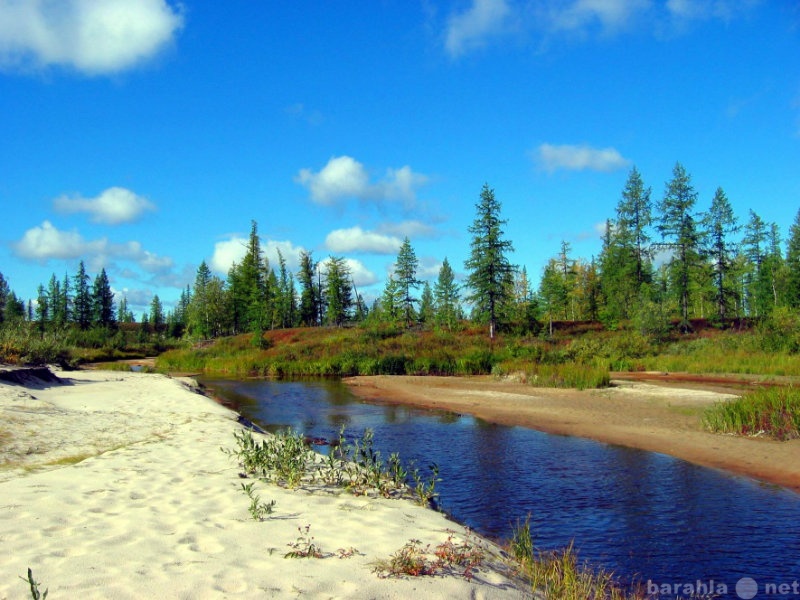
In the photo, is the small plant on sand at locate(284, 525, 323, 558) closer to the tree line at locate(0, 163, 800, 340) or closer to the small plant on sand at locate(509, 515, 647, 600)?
the small plant on sand at locate(509, 515, 647, 600)

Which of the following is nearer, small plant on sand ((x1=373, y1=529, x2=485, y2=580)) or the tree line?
small plant on sand ((x1=373, y1=529, x2=485, y2=580))

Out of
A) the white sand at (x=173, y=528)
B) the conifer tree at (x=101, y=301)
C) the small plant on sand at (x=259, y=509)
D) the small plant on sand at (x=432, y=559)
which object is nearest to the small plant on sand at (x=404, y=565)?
the small plant on sand at (x=432, y=559)

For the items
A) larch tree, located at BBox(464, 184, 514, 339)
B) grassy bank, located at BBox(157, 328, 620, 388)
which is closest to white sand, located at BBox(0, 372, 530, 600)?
grassy bank, located at BBox(157, 328, 620, 388)

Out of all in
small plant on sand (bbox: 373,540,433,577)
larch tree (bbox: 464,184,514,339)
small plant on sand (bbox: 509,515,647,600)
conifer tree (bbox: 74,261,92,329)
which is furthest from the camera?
conifer tree (bbox: 74,261,92,329)

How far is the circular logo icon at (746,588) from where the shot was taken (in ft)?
20.6

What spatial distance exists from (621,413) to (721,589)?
43.4 feet

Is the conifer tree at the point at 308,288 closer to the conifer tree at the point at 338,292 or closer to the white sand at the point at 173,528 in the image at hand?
the conifer tree at the point at 338,292

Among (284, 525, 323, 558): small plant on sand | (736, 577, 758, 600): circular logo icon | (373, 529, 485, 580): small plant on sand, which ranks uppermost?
(284, 525, 323, 558): small plant on sand

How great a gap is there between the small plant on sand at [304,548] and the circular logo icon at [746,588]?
4.86 meters

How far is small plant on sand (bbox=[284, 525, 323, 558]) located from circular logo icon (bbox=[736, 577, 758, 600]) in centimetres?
486

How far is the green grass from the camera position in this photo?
13844 millimetres

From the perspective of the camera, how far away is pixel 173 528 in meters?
6.04

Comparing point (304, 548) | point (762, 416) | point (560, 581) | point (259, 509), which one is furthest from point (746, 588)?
point (762, 416)

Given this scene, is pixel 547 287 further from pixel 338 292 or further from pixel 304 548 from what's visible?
pixel 304 548
